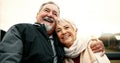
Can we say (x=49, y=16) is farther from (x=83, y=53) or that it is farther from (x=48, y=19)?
(x=83, y=53)

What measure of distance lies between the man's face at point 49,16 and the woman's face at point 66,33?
70 mm

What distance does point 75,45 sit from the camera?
6.40 feet

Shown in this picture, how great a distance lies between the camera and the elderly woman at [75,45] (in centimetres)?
187

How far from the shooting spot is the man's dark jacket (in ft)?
4.98

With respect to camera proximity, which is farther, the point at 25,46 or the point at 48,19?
the point at 48,19

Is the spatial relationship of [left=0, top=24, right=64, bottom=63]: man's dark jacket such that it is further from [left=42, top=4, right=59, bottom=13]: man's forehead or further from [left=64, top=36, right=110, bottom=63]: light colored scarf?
[left=42, top=4, right=59, bottom=13]: man's forehead

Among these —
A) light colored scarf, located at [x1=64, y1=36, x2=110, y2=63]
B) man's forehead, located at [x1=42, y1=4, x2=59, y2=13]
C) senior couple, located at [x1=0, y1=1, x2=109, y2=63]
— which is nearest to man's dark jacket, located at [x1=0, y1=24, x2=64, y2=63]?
senior couple, located at [x1=0, y1=1, x2=109, y2=63]

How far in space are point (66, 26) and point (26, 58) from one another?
58cm

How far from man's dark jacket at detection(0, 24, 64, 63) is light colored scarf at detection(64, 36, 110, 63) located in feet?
0.87

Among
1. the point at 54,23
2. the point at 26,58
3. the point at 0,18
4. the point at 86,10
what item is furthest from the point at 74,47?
the point at 0,18

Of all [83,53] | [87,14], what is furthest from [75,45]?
[87,14]

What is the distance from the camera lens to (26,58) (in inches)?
63.7

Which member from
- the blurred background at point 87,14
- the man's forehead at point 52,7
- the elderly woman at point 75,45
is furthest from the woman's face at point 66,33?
the blurred background at point 87,14

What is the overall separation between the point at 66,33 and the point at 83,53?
0.80 ft
